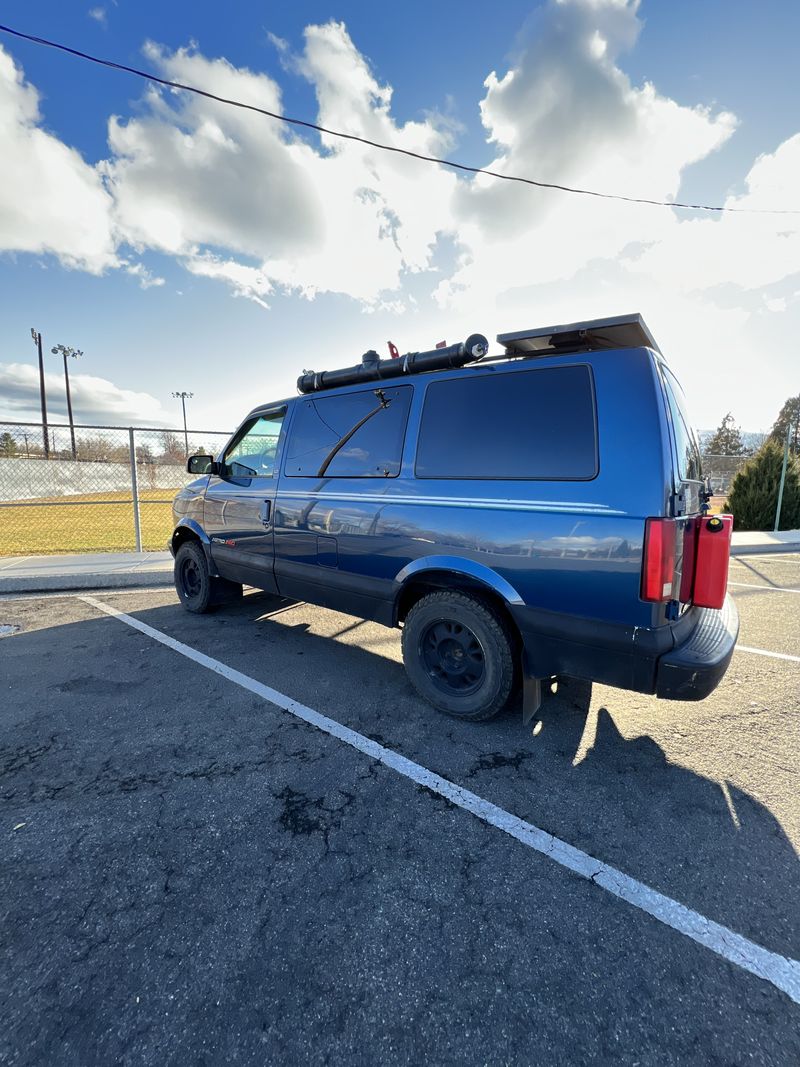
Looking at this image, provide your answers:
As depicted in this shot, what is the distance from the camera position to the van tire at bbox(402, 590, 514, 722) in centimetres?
280

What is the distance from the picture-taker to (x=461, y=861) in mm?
1920

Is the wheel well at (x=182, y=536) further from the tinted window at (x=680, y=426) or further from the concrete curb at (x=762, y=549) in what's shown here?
the concrete curb at (x=762, y=549)

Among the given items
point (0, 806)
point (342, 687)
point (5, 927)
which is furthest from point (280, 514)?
point (5, 927)

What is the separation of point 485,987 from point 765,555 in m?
11.3

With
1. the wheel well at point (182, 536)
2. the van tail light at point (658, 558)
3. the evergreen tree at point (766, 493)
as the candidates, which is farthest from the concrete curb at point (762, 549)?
the wheel well at point (182, 536)

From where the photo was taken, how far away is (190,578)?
5305mm

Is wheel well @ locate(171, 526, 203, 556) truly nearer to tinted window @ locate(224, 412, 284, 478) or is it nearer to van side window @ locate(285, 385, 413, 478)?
tinted window @ locate(224, 412, 284, 478)

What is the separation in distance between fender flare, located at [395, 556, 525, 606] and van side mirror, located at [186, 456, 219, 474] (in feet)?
8.64

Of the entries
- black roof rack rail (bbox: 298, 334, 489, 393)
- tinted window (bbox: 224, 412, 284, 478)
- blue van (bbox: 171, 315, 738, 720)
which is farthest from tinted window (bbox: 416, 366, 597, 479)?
tinted window (bbox: 224, 412, 284, 478)

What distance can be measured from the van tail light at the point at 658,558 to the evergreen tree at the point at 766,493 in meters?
14.5

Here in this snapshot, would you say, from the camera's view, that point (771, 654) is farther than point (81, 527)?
No

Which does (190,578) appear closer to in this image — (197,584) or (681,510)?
(197,584)

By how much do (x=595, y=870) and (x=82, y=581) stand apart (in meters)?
Answer: 6.95

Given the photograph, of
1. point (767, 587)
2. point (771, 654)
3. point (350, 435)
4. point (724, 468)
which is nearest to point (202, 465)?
point (350, 435)
